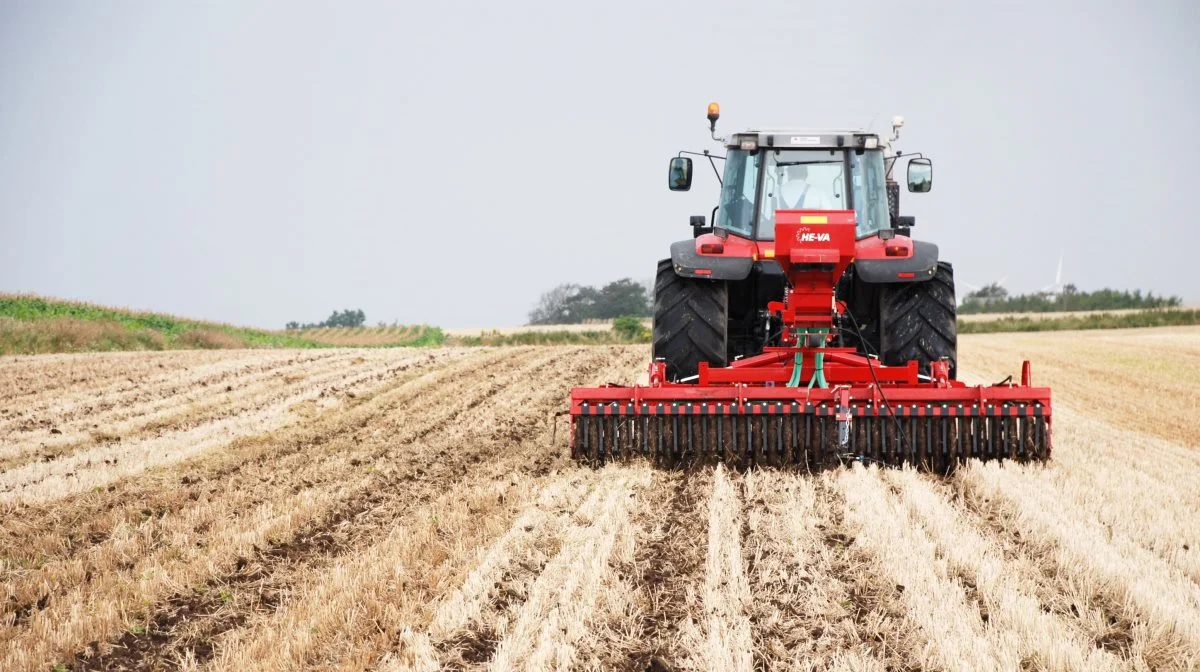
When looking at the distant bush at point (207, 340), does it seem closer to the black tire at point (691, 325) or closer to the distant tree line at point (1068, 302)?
the black tire at point (691, 325)

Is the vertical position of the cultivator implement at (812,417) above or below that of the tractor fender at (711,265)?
below

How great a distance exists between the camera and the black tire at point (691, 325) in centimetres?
711

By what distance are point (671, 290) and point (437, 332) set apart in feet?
79.9

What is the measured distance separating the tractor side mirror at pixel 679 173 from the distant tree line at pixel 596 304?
31124mm

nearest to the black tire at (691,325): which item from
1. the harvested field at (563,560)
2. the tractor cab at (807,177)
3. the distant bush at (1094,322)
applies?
the tractor cab at (807,177)

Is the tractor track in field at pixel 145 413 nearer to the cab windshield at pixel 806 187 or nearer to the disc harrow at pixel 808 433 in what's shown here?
the disc harrow at pixel 808 433

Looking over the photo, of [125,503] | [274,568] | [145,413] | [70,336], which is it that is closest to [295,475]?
[125,503]

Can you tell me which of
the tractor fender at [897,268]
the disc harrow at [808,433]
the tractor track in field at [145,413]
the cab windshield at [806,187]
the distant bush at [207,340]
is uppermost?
the cab windshield at [806,187]

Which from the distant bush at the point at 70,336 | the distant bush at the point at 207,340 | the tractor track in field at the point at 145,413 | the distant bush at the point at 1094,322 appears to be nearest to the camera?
the tractor track in field at the point at 145,413

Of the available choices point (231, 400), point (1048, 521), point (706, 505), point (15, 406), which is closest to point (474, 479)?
point (706, 505)

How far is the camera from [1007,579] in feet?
12.9

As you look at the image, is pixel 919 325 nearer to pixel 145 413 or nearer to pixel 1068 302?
pixel 145 413

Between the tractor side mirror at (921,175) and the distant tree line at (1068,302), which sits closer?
the tractor side mirror at (921,175)

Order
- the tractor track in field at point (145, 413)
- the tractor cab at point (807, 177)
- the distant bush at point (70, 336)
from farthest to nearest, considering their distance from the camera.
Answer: the distant bush at point (70, 336), the tractor track in field at point (145, 413), the tractor cab at point (807, 177)
